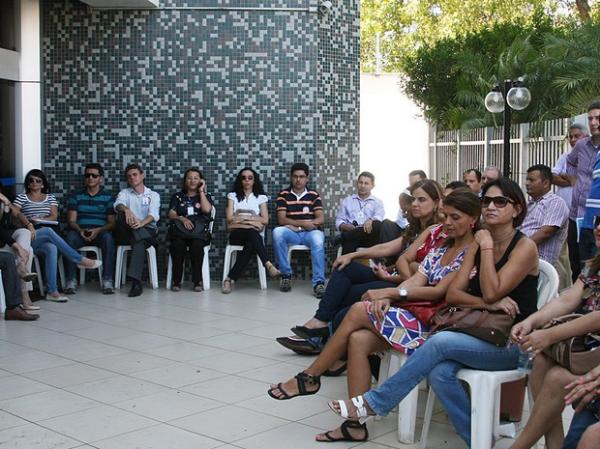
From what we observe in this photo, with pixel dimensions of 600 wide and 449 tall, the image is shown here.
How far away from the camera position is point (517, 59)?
17953 mm

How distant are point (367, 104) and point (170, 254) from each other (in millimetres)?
15161

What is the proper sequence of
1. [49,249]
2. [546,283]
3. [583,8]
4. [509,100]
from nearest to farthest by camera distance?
1. [546,283]
2. [49,249]
3. [509,100]
4. [583,8]

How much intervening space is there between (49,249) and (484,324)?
547 centimetres

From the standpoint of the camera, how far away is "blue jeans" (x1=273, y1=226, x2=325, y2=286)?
869cm

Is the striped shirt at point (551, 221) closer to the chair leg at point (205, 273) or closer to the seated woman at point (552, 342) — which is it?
the seated woman at point (552, 342)

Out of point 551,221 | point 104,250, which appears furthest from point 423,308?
point 104,250

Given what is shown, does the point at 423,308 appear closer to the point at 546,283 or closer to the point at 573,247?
the point at 546,283

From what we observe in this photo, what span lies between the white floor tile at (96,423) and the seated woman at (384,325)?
0.73m

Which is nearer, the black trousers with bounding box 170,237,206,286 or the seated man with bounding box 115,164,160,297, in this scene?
the seated man with bounding box 115,164,160,297

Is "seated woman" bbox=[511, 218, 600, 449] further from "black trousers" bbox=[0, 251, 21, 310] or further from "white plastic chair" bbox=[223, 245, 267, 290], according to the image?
"white plastic chair" bbox=[223, 245, 267, 290]

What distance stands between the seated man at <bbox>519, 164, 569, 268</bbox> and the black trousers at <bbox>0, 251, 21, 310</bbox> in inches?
162

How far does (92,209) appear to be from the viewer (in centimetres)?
880

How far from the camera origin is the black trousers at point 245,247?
8695mm

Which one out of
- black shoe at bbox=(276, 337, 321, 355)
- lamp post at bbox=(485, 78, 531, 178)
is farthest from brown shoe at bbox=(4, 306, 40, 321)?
lamp post at bbox=(485, 78, 531, 178)
